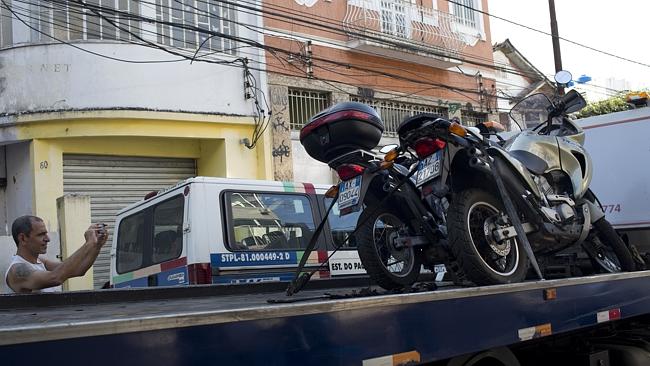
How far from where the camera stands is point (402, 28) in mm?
15656

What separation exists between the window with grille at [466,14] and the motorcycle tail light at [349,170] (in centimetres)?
1424

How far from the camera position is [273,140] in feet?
44.3

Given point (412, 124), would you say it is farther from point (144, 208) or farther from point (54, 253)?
point (54, 253)

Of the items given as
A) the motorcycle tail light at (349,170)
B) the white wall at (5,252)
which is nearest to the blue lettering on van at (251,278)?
the motorcycle tail light at (349,170)

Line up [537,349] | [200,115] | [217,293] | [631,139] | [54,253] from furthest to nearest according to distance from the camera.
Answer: [200,115], [54,253], [631,139], [217,293], [537,349]

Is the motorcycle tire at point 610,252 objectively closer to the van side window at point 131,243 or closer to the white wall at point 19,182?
the van side window at point 131,243

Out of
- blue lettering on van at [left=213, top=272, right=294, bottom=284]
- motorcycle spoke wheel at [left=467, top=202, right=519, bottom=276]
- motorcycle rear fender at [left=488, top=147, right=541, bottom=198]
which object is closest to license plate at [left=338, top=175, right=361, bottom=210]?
motorcycle spoke wheel at [left=467, top=202, right=519, bottom=276]

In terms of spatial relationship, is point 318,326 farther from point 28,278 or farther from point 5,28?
point 5,28

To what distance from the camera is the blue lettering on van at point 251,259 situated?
19.6ft

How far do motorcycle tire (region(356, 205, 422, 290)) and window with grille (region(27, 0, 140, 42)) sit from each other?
850cm

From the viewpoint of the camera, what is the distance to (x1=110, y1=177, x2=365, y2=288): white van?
5.99 metres

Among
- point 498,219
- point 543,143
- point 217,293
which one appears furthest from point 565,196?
point 217,293

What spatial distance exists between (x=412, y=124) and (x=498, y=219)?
77 centimetres

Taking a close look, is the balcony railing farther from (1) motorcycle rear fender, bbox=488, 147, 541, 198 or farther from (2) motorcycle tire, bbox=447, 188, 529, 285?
(2) motorcycle tire, bbox=447, 188, 529, 285
